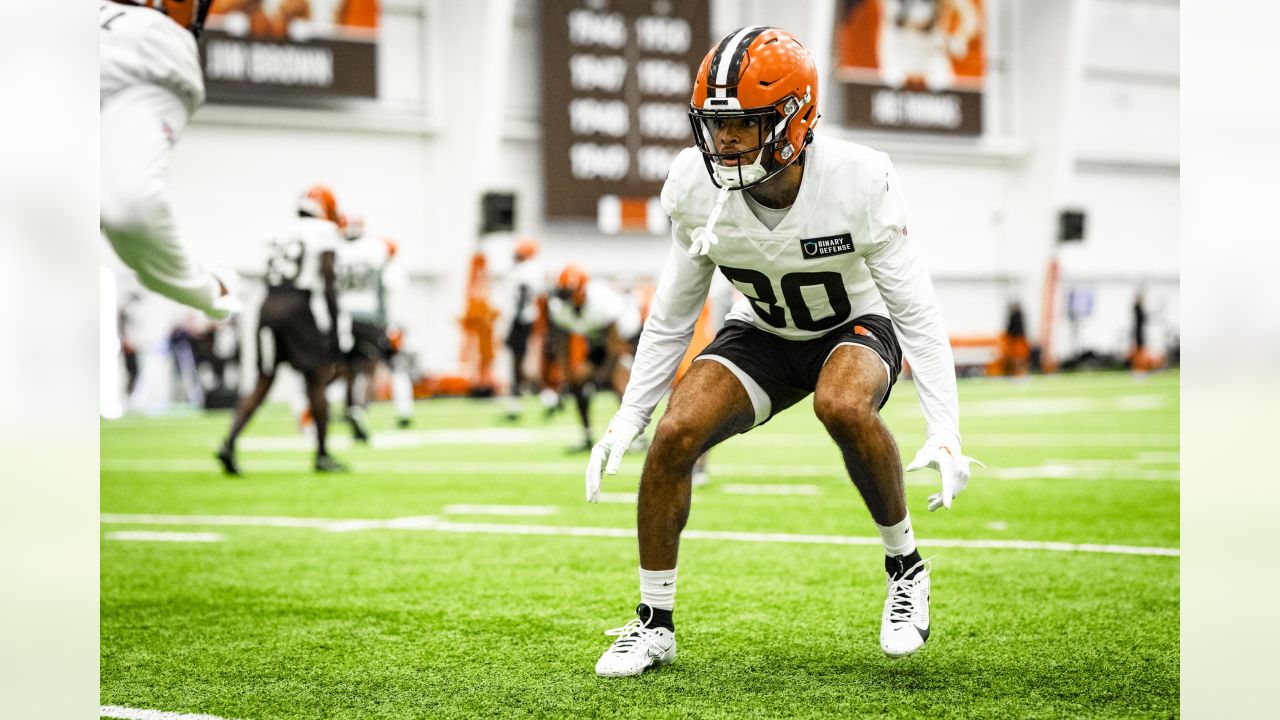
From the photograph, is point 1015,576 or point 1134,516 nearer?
point 1015,576

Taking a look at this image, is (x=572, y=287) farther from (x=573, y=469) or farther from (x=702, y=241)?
(x=702, y=241)

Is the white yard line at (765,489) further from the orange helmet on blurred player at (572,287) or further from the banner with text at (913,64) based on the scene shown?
the banner with text at (913,64)

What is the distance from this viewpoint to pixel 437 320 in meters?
23.4

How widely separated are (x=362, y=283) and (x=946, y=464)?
31.7ft

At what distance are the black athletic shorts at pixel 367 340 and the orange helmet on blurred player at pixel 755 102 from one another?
9.29 metres

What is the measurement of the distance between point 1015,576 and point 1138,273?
92.6ft

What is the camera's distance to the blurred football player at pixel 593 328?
10.8 metres

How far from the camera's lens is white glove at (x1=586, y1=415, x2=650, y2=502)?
3312mm

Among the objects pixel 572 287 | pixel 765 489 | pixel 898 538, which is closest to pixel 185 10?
pixel 898 538

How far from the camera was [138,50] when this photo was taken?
390cm
